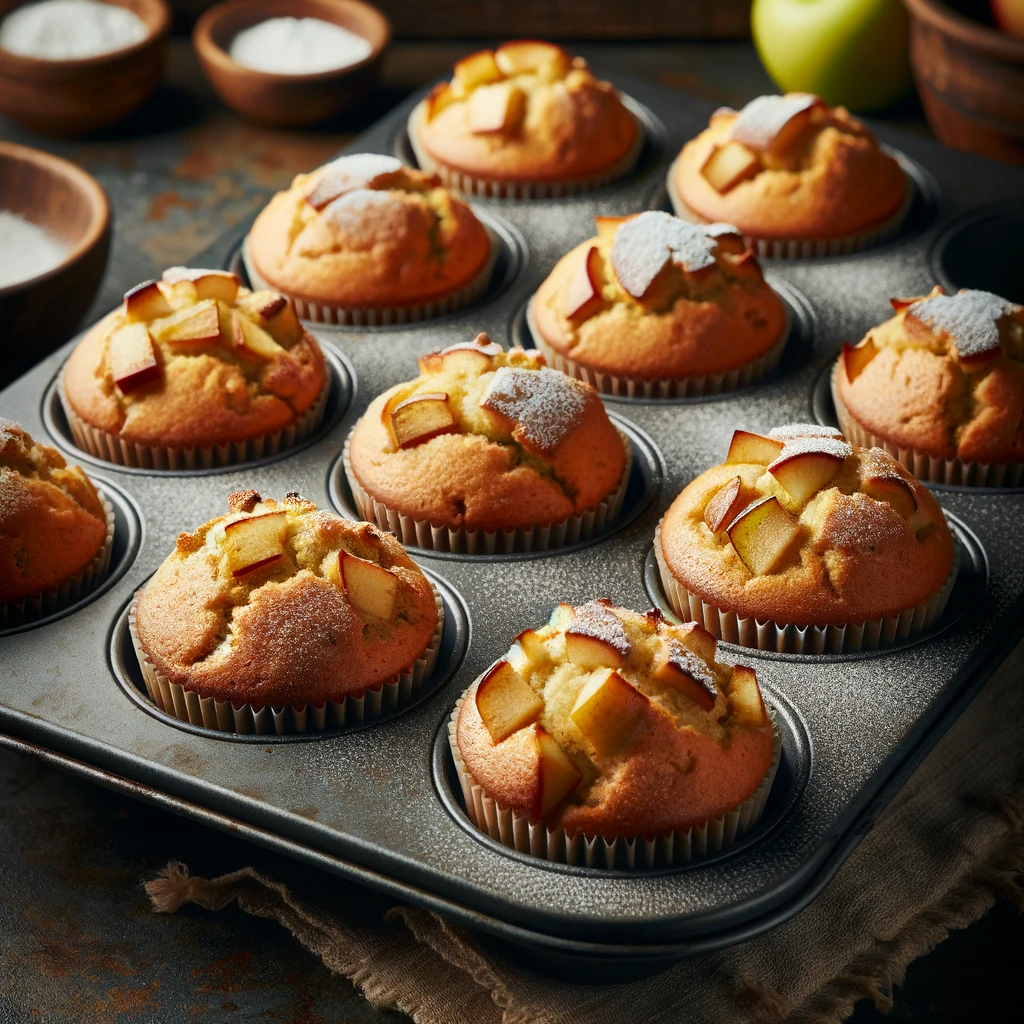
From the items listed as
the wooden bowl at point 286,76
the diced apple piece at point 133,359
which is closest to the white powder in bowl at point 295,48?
the wooden bowl at point 286,76

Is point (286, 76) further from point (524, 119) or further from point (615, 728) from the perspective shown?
point (615, 728)

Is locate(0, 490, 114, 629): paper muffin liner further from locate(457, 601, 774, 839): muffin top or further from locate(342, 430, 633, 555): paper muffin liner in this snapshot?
locate(457, 601, 774, 839): muffin top

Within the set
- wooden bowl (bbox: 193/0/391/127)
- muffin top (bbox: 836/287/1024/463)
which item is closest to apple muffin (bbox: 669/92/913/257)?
muffin top (bbox: 836/287/1024/463)

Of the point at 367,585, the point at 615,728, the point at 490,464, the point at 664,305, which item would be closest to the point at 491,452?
the point at 490,464

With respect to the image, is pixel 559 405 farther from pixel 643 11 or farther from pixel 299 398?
pixel 643 11

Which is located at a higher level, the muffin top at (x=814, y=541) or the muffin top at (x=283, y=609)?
the muffin top at (x=814, y=541)

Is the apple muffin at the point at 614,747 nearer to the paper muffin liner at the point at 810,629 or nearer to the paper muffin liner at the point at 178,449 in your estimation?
the paper muffin liner at the point at 810,629

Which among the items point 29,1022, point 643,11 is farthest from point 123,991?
point 643,11
